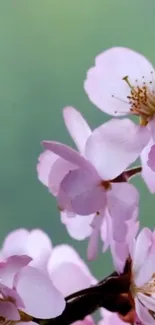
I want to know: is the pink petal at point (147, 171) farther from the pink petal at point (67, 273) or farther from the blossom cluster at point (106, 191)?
the pink petal at point (67, 273)

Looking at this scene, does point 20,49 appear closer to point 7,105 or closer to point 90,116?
point 7,105

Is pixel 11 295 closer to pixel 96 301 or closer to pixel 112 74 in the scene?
pixel 96 301

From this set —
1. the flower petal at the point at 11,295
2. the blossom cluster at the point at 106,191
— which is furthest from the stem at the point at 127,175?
the flower petal at the point at 11,295

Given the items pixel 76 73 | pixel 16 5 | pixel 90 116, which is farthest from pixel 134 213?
pixel 16 5

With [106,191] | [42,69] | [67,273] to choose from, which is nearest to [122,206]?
[106,191]

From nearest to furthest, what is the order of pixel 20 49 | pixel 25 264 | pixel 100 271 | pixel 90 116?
pixel 25 264 → pixel 100 271 → pixel 90 116 → pixel 20 49

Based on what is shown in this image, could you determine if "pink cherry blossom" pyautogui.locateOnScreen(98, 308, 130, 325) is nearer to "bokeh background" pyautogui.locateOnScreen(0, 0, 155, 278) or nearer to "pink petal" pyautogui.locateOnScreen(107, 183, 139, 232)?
"pink petal" pyautogui.locateOnScreen(107, 183, 139, 232)
